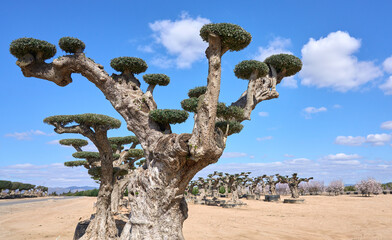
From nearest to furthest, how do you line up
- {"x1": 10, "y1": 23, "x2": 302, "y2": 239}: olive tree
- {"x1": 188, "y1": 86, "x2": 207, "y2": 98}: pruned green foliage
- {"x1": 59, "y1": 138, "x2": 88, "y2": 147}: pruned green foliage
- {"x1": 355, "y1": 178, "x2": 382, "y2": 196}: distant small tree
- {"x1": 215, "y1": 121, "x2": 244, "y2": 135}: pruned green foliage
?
{"x1": 10, "y1": 23, "x2": 302, "y2": 239}: olive tree → {"x1": 215, "y1": 121, "x2": 244, "y2": 135}: pruned green foliage → {"x1": 188, "y1": 86, "x2": 207, "y2": 98}: pruned green foliage → {"x1": 59, "y1": 138, "x2": 88, "y2": 147}: pruned green foliage → {"x1": 355, "y1": 178, "x2": 382, "y2": 196}: distant small tree

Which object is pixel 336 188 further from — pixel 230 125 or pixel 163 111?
pixel 163 111

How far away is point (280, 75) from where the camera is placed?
10.1 m

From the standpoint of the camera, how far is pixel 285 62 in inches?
376

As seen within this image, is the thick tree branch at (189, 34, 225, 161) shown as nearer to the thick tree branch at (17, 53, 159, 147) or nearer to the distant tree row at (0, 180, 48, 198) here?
the thick tree branch at (17, 53, 159, 147)

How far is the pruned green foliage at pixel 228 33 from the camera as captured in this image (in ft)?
19.6

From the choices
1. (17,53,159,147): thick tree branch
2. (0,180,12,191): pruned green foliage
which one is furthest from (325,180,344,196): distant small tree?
(0,180,12,191): pruned green foliage

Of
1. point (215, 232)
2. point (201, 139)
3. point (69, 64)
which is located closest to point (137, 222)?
point (201, 139)

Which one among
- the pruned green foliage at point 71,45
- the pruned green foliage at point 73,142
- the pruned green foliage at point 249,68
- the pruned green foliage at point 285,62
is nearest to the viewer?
the pruned green foliage at point 71,45

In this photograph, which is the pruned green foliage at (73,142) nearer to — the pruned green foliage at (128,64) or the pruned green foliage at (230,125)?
the pruned green foliage at (128,64)

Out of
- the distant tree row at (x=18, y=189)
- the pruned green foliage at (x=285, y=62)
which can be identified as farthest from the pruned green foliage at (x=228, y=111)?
the distant tree row at (x=18, y=189)

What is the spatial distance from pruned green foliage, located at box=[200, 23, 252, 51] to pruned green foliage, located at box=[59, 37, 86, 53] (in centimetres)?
412

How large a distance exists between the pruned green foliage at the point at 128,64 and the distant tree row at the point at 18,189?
48362mm

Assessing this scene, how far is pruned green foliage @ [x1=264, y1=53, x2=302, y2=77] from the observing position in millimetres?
9539

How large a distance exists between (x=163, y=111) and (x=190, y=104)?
31.9 inches
